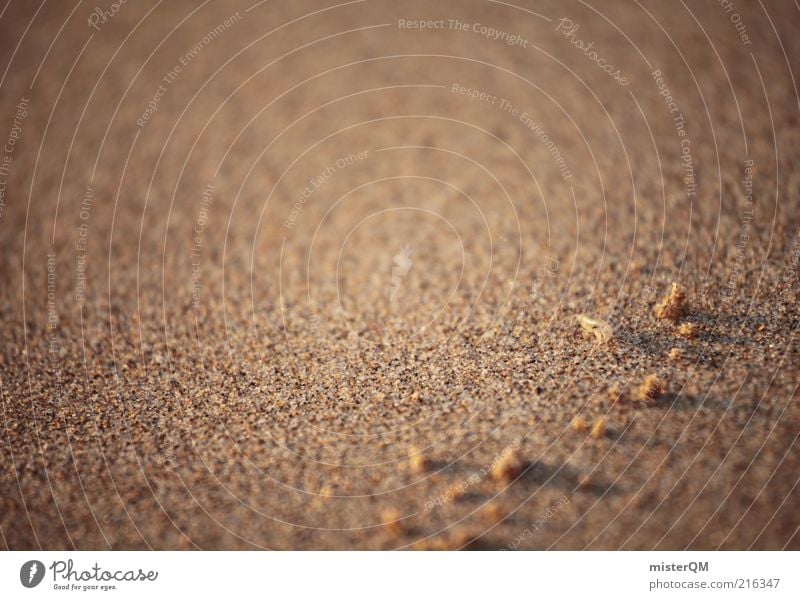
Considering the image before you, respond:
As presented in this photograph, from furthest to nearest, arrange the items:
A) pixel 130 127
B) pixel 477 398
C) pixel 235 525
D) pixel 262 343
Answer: pixel 130 127 < pixel 262 343 < pixel 477 398 < pixel 235 525

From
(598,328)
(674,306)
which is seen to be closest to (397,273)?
(598,328)

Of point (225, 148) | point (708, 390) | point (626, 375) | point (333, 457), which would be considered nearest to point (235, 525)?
point (333, 457)

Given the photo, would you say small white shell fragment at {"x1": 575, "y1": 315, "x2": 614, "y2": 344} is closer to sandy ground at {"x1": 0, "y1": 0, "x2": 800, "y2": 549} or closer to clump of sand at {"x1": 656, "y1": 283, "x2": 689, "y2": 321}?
sandy ground at {"x1": 0, "y1": 0, "x2": 800, "y2": 549}

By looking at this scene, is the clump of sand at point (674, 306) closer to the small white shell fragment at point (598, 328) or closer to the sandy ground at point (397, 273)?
the sandy ground at point (397, 273)

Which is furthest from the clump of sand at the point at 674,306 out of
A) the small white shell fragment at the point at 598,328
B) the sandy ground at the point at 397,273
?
the small white shell fragment at the point at 598,328

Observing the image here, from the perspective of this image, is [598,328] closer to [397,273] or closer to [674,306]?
[674,306]

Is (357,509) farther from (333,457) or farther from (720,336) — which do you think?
(720,336)

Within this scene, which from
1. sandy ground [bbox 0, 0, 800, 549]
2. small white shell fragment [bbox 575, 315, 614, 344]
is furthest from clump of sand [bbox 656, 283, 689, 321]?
small white shell fragment [bbox 575, 315, 614, 344]
